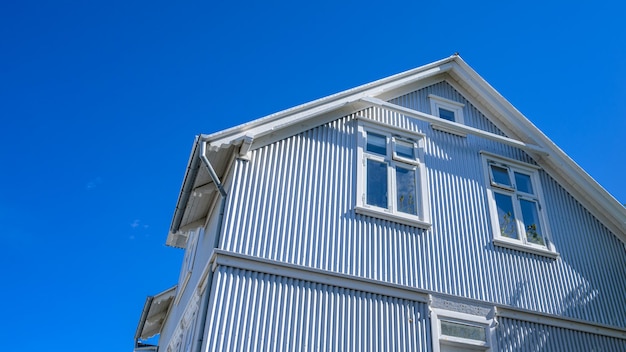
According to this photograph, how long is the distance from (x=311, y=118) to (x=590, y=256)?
681cm

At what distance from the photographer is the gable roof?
9.73 meters

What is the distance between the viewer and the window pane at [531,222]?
37.0 feet

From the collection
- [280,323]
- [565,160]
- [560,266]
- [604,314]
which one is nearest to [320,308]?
[280,323]

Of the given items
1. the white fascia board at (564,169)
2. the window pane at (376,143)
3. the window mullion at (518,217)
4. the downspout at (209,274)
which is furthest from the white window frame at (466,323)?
the white fascia board at (564,169)

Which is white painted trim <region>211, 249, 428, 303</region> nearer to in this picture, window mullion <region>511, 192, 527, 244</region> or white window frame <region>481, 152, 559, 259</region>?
white window frame <region>481, 152, 559, 259</region>

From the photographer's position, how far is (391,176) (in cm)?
1073

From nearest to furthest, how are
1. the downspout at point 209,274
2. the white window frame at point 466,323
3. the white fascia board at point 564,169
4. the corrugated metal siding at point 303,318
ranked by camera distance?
the downspout at point 209,274, the corrugated metal siding at point 303,318, the white window frame at point 466,323, the white fascia board at point 564,169

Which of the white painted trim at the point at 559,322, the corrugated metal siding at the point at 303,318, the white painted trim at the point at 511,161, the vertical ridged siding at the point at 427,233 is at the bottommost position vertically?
the corrugated metal siding at the point at 303,318

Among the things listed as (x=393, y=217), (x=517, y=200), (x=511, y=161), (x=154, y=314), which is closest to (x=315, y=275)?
(x=393, y=217)

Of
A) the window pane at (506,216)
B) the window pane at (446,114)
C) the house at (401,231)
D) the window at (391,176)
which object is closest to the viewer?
the house at (401,231)

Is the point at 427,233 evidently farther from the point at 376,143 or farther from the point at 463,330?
the point at 376,143

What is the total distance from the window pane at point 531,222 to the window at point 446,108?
2.46 meters

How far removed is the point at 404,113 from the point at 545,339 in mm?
5223

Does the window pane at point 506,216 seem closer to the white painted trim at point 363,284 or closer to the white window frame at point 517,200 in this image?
the white window frame at point 517,200
